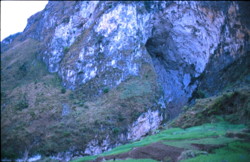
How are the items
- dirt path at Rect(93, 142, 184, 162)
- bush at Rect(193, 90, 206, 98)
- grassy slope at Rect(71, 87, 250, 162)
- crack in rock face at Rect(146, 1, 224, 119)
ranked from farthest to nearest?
1. crack in rock face at Rect(146, 1, 224, 119)
2. bush at Rect(193, 90, 206, 98)
3. dirt path at Rect(93, 142, 184, 162)
4. grassy slope at Rect(71, 87, 250, 162)

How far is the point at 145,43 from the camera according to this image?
44.1 meters

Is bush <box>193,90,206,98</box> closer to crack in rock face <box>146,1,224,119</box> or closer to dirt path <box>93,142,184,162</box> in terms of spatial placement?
crack in rock face <box>146,1,224,119</box>

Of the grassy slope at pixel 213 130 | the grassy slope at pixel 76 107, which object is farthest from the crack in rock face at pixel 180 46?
the grassy slope at pixel 213 130

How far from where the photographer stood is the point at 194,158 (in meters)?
11.8

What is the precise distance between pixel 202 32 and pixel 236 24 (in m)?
7.09

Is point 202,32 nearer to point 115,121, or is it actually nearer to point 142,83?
point 142,83

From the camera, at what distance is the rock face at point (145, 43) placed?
36.8 metres

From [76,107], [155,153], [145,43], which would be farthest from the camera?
[145,43]

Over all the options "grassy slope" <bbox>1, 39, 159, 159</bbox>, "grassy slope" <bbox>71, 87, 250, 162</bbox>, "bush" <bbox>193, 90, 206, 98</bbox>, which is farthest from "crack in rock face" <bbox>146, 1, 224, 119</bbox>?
"grassy slope" <bbox>71, 87, 250, 162</bbox>

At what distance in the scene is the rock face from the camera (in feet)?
121

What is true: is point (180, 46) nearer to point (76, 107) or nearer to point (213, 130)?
point (76, 107)

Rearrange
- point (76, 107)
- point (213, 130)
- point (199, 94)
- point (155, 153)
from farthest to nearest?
1. point (199, 94)
2. point (76, 107)
3. point (213, 130)
4. point (155, 153)

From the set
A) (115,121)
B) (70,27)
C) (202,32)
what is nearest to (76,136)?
(115,121)

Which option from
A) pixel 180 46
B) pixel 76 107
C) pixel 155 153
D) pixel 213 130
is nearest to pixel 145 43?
pixel 180 46
